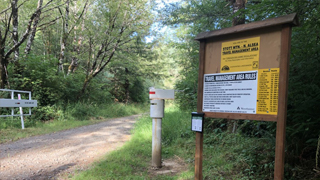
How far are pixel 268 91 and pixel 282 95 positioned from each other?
16cm

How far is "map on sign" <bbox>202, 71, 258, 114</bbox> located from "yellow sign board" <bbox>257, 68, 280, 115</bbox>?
6cm

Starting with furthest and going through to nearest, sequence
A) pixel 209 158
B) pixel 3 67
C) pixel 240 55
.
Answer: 1. pixel 3 67
2. pixel 209 158
3. pixel 240 55

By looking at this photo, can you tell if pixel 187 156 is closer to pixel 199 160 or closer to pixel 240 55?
pixel 199 160

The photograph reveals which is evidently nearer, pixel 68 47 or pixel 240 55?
pixel 240 55

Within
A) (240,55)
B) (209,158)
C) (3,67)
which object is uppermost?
(3,67)

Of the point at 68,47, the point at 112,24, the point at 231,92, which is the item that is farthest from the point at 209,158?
the point at 68,47

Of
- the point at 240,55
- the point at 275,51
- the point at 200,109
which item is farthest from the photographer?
the point at 200,109

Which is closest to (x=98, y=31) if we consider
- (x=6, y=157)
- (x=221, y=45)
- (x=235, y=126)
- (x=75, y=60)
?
(x=75, y=60)

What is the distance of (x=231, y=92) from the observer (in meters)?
2.65

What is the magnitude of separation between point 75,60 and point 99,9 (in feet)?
14.2

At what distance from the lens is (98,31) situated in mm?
11805

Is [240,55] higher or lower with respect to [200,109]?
higher

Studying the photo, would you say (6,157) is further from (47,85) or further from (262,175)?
(47,85)

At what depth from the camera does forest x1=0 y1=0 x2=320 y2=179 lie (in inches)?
128
